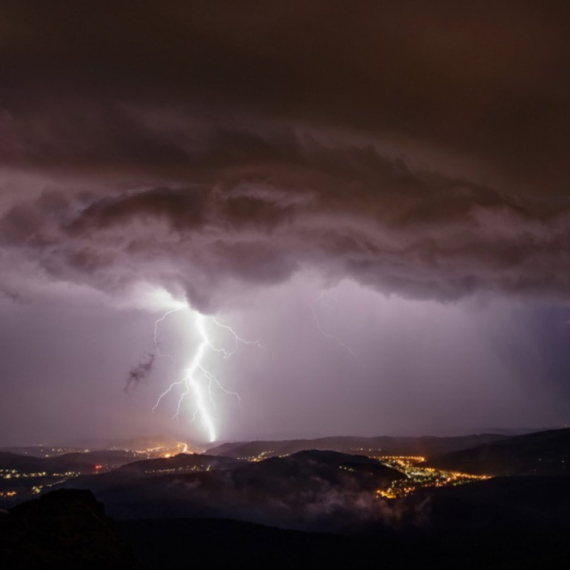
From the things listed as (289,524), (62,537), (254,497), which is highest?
(62,537)

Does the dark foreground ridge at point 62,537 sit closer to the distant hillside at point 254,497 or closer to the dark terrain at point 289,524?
the dark terrain at point 289,524

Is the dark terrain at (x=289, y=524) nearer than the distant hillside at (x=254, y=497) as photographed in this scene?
Yes

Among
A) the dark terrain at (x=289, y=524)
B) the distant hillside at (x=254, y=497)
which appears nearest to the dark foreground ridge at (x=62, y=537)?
the dark terrain at (x=289, y=524)

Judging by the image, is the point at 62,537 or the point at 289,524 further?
the point at 289,524

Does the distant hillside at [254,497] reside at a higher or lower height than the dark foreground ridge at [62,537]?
lower

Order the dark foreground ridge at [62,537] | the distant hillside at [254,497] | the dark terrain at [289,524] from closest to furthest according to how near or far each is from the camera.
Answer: the dark foreground ridge at [62,537], the dark terrain at [289,524], the distant hillside at [254,497]

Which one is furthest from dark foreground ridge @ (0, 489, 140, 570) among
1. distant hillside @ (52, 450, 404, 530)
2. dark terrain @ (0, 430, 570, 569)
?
distant hillside @ (52, 450, 404, 530)

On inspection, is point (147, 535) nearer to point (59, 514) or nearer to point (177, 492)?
point (177, 492)

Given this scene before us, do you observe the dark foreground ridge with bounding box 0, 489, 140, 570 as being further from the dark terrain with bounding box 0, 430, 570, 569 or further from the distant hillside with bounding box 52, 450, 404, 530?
the distant hillside with bounding box 52, 450, 404, 530

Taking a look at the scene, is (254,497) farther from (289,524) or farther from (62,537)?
(62,537)

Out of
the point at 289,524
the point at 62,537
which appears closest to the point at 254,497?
the point at 289,524

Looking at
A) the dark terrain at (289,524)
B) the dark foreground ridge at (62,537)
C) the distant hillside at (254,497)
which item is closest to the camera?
the dark foreground ridge at (62,537)
